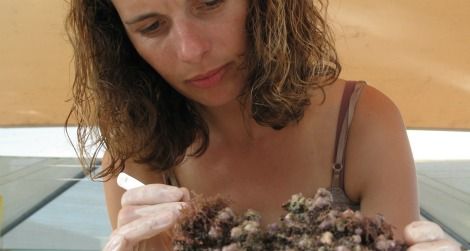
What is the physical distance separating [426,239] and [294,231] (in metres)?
0.14

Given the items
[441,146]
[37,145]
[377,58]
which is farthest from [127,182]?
[37,145]

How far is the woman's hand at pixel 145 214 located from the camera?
1.78 feet

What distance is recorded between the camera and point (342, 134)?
3.18 ft

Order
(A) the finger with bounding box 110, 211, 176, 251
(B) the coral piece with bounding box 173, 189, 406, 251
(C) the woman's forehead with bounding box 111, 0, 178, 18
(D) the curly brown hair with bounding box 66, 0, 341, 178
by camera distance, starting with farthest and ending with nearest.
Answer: (D) the curly brown hair with bounding box 66, 0, 341, 178 < (C) the woman's forehead with bounding box 111, 0, 178, 18 < (A) the finger with bounding box 110, 211, 176, 251 < (B) the coral piece with bounding box 173, 189, 406, 251

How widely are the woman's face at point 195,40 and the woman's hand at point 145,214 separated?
24cm

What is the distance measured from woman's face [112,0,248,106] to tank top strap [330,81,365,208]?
0.77 feet

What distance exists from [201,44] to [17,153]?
2.12 m

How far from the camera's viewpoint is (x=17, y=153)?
2.54 m

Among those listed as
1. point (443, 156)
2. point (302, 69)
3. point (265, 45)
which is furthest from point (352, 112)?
point (443, 156)

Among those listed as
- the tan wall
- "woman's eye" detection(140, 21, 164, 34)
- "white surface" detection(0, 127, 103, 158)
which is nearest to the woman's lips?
"woman's eye" detection(140, 21, 164, 34)

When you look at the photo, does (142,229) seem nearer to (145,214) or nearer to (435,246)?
(145,214)

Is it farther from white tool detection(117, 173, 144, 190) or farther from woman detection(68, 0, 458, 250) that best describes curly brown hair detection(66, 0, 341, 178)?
white tool detection(117, 173, 144, 190)

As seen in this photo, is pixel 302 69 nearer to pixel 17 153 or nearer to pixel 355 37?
pixel 355 37

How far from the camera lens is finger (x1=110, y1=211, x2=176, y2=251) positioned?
→ 1.77 ft
